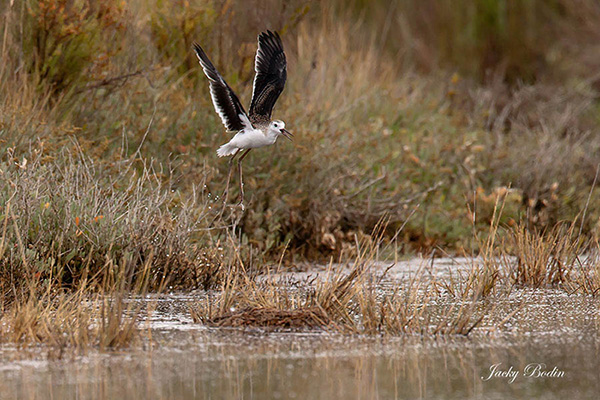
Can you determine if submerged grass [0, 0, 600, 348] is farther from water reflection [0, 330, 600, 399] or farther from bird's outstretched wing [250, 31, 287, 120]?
bird's outstretched wing [250, 31, 287, 120]

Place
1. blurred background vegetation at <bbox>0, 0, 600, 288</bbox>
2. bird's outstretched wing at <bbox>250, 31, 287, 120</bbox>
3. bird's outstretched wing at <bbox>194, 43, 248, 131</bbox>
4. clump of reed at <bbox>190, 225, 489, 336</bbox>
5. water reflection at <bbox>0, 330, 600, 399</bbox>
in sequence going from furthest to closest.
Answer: bird's outstretched wing at <bbox>250, 31, 287, 120</bbox> < bird's outstretched wing at <bbox>194, 43, 248, 131</bbox> < blurred background vegetation at <bbox>0, 0, 600, 288</bbox> < clump of reed at <bbox>190, 225, 489, 336</bbox> < water reflection at <bbox>0, 330, 600, 399</bbox>

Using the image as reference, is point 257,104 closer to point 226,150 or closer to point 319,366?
point 226,150

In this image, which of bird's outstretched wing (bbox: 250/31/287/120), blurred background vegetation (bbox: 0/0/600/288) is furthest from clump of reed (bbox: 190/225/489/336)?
bird's outstretched wing (bbox: 250/31/287/120)

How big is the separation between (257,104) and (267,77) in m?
0.21

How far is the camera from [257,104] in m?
7.66

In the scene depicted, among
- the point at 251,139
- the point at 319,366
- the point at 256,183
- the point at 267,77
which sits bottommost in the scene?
the point at 319,366

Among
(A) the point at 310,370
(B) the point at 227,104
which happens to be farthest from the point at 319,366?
(B) the point at 227,104

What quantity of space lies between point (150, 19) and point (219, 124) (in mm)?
1630

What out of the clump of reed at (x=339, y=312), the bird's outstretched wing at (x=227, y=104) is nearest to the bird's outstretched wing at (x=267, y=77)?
the bird's outstretched wing at (x=227, y=104)

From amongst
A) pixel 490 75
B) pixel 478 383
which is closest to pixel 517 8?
pixel 490 75

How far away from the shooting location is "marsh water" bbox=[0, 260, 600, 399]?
14.8 feet

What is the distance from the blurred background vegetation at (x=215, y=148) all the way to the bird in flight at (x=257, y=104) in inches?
20.1

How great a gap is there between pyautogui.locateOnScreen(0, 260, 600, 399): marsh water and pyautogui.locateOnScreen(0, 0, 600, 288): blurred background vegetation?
1.13 meters

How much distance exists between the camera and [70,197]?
22.4ft
